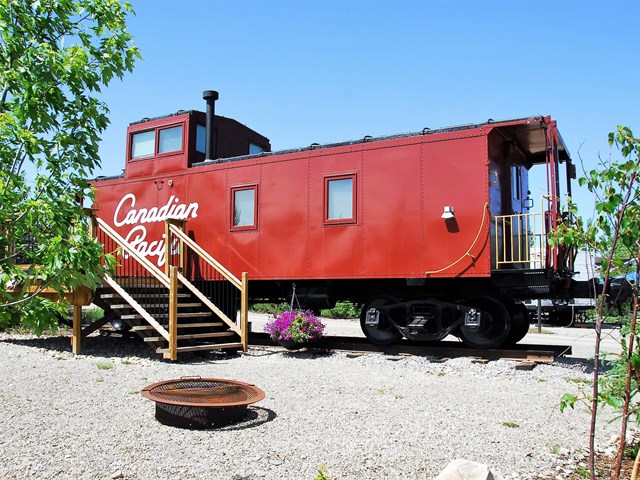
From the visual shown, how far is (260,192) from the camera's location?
1080cm

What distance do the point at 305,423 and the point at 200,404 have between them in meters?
0.96

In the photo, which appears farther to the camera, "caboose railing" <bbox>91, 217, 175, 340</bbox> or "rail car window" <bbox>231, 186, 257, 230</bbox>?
"rail car window" <bbox>231, 186, 257, 230</bbox>

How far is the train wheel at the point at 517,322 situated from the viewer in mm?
9688

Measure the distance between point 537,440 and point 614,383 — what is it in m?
1.37

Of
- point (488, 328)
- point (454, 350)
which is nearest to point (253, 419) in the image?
point (454, 350)

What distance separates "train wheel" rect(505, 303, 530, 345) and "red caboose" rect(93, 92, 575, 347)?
0.9 inches

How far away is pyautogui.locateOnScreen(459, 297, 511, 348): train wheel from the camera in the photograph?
9359 mm

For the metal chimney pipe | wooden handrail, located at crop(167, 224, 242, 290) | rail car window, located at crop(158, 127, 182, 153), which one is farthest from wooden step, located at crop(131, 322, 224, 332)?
rail car window, located at crop(158, 127, 182, 153)

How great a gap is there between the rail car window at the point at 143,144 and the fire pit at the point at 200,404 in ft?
24.5

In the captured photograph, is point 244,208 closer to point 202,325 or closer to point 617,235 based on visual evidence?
point 202,325

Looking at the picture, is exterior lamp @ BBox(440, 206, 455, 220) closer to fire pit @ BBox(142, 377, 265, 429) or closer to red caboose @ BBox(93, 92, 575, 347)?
red caboose @ BBox(93, 92, 575, 347)

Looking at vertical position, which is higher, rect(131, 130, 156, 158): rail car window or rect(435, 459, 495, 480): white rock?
rect(131, 130, 156, 158): rail car window

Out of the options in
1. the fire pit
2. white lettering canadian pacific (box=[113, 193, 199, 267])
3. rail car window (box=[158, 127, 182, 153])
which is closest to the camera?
the fire pit

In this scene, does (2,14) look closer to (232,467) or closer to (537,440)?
(232,467)
